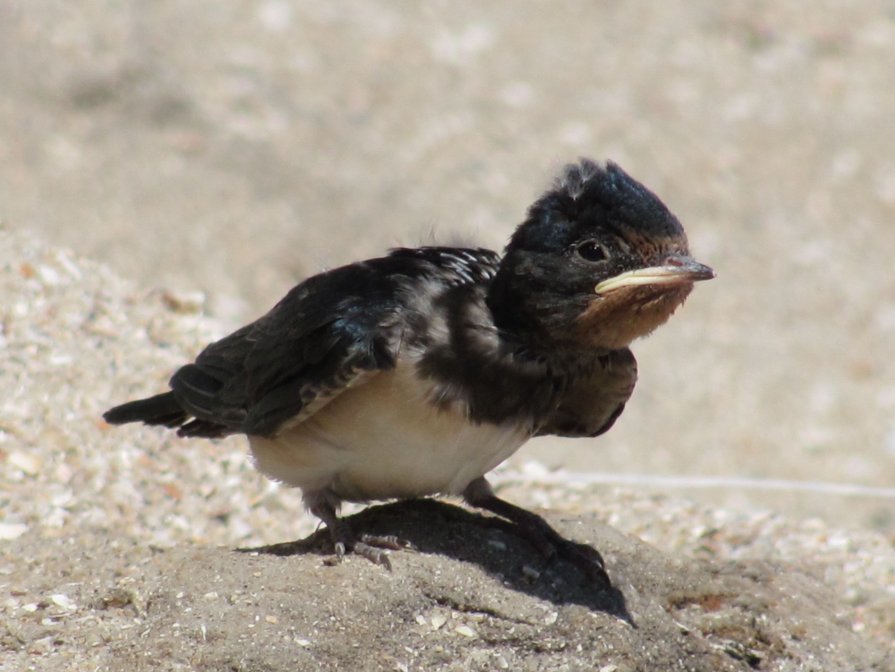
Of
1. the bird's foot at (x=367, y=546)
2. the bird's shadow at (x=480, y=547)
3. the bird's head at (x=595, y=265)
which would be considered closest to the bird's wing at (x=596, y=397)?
the bird's head at (x=595, y=265)

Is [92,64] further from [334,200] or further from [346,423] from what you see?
[346,423]

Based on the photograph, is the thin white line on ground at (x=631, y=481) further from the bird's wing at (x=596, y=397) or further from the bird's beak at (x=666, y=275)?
the bird's beak at (x=666, y=275)

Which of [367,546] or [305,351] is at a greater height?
[305,351]

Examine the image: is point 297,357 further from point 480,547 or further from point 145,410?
point 145,410

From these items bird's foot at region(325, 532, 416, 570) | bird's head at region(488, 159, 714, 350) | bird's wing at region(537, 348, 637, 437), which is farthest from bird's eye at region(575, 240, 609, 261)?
bird's foot at region(325, 532, 416, 570)

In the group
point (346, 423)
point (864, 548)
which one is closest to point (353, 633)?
point (346, 423)

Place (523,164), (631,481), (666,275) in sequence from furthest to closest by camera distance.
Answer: (523,164)
(631,481)
(666,275)

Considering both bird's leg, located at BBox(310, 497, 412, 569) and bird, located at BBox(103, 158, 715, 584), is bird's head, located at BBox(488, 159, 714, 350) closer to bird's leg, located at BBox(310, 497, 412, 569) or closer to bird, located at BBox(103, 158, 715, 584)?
Result: bird, located at BBox(103, 158, 715, 584)

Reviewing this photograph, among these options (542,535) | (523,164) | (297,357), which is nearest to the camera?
(297,357)

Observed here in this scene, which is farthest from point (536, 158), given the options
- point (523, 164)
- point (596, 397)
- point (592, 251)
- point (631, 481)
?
point (592, 251)

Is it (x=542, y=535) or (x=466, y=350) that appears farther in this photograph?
(x=542, y=535)
